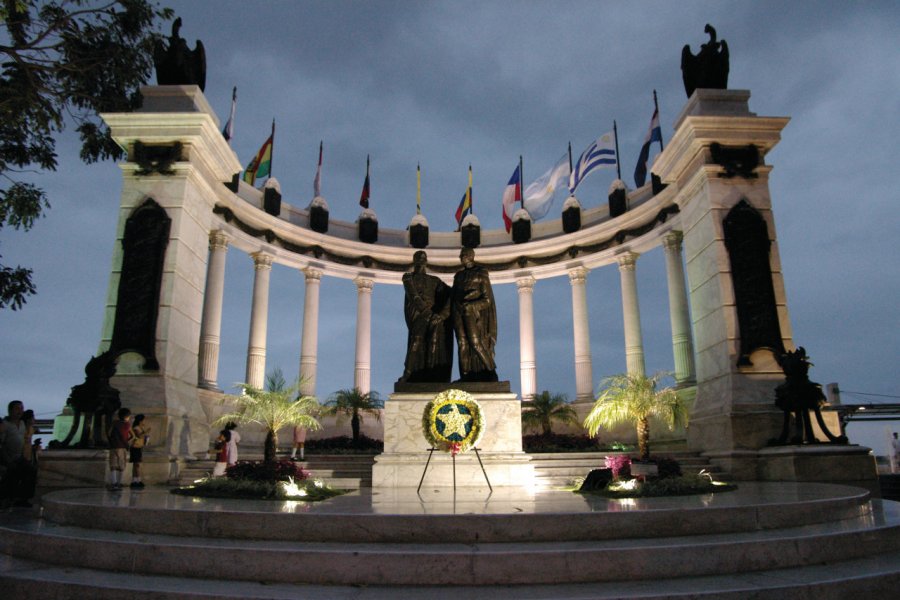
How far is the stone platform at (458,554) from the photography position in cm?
565

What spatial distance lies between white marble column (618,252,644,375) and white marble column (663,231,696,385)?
262 centimetres

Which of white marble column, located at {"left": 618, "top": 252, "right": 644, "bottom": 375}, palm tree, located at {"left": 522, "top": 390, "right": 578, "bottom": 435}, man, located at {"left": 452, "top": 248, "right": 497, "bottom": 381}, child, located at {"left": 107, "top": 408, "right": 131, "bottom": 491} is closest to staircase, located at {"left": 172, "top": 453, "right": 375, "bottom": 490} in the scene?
child, located at {"left": 107, "top": 408, "right": 131, "bottom": 491}

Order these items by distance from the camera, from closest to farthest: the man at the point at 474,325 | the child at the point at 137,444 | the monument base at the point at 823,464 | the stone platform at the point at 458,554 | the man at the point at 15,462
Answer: the stone platform at the point at 458,554
the man at the point at 15,462
the child at the point at 137,444
the monument base at the point at 823,464
the man at the point at 474,325

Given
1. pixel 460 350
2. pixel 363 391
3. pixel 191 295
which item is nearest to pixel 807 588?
pixel 460 350

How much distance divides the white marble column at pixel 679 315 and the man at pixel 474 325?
50.3ft

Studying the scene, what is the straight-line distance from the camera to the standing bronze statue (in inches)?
595

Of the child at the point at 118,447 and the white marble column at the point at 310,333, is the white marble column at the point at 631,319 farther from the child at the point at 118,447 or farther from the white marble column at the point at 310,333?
the child at the point at 118,447

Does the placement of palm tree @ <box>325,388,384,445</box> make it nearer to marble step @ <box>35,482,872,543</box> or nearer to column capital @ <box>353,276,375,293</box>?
column capital @ <box>353,276,375,293</box>

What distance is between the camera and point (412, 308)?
15195 millimetres

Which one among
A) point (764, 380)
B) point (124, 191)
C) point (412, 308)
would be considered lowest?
point (764, 380)

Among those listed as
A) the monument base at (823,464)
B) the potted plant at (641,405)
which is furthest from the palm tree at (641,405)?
the monument base at (823,464)

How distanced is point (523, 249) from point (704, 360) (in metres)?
18.5

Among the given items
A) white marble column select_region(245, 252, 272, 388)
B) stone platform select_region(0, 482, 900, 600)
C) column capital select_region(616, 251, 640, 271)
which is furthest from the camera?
column capital select_region(616, 251, 640, 271)

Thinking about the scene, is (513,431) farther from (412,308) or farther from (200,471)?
(200,471)
